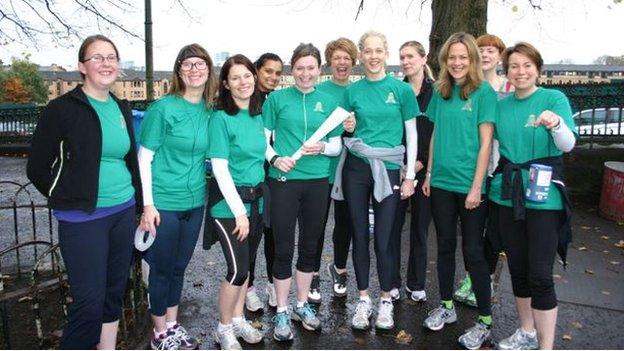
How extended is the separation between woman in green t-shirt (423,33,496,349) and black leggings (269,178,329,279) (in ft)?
2.90

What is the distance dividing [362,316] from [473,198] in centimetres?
124

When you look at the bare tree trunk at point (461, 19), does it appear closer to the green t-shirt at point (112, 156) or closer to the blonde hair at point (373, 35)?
the blonde hair at point (373, 35)

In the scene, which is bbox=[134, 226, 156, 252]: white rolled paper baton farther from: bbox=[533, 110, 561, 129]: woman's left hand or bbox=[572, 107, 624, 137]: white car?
bbox=[572, 107, 624, 137]: white car

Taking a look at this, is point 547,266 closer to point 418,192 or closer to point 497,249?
point 497,249

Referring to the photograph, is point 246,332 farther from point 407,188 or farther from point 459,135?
point 459,135

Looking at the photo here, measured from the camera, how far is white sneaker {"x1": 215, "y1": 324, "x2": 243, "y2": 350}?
3.62m

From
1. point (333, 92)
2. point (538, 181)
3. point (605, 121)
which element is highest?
point (333, 92)

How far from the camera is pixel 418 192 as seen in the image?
4.50 m

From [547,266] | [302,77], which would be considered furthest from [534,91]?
[302,77]

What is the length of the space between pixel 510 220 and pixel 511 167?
355 millimetres

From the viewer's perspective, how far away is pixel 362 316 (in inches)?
161

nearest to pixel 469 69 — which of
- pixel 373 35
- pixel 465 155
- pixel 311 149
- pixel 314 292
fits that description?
pixel 465 155

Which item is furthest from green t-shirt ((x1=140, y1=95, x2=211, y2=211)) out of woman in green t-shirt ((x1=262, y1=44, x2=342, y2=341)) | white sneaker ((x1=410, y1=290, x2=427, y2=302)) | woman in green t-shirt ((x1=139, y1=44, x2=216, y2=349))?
white sneaker ((x1=410, y1=290, x2=427, y2=302))

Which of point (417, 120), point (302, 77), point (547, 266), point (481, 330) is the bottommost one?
point (481, 330)
